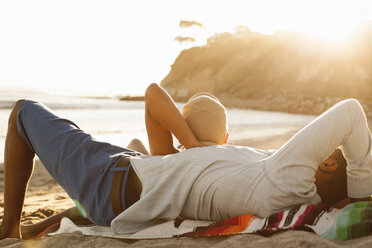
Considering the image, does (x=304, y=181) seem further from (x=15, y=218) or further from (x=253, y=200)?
(x=15, y=218)

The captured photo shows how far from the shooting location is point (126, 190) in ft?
5.41

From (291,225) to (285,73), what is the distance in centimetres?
3148

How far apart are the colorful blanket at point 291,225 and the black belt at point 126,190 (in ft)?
0.55

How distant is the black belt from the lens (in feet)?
5.34

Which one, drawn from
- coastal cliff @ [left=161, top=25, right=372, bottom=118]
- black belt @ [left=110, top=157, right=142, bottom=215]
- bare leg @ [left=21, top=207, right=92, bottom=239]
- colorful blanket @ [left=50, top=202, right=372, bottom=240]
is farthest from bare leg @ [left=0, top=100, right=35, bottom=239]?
coastal cliff @ [left=161, top=25, right=372, bottom=118]

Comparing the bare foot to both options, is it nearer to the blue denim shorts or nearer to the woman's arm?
the blue denim shorts

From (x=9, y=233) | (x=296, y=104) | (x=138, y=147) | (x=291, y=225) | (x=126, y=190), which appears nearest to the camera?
(x=291, y=225)

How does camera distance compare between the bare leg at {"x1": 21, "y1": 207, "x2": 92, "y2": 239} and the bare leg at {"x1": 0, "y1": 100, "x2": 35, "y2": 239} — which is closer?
the bare leg at {"x1": 0, "y1": 100, "x2": 35, "y2": 239}

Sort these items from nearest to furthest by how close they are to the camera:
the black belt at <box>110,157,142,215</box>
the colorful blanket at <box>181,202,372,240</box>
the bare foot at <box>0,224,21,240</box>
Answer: the colorful blanket at <box>181,202,372,240</box> < the black belt at <box>110,157,142,215</box> < the bare foot at <box>0,224,21,240</box>

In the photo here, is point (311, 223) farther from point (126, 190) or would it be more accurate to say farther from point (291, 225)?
point (126, 190)

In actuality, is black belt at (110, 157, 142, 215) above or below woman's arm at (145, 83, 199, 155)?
below

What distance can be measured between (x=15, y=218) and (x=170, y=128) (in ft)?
3.23

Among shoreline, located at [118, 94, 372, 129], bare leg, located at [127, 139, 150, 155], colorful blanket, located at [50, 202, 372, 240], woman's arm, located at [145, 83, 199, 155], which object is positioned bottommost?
shoreline, located at [118, 94, 372, 129]

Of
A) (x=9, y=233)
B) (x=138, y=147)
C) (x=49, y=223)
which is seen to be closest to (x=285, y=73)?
(x=138, y=147)
